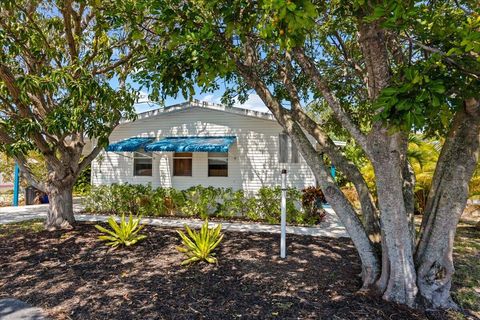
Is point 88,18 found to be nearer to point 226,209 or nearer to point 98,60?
point 98,60

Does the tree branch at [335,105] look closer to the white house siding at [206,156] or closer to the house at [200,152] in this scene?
the house at [200,152]

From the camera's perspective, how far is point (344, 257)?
22.0 feet

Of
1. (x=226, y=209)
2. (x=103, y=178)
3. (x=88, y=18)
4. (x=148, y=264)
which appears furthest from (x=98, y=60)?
(x=103, y=178)

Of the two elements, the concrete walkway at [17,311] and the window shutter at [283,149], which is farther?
the window shutter at [283,149]

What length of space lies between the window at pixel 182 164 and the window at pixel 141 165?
1422 mm

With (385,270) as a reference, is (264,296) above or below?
below

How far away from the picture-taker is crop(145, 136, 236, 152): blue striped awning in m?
11.9

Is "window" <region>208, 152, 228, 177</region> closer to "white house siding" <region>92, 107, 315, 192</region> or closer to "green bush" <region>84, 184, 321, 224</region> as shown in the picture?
"white house siding" <region>92, 107, 315, 192</region>

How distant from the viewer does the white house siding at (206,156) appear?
13.1 metres

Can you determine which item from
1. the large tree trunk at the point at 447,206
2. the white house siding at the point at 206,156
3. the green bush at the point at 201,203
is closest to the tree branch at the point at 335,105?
the large tree trunk at the point at 447,206

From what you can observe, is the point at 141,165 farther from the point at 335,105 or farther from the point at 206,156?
the point at 335,105

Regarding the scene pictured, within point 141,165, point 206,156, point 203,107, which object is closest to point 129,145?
point 141,165

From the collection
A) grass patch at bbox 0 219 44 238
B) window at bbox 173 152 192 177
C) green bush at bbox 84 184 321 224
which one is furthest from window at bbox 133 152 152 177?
grass patch at bbox 0 219 44 238

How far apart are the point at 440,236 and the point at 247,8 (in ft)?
14.4
